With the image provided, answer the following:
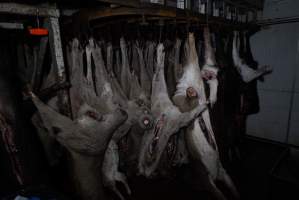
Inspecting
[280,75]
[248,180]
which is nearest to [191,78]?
[248,180]

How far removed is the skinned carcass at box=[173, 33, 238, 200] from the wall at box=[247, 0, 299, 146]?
7.67ft

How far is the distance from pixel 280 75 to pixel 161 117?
2.68m

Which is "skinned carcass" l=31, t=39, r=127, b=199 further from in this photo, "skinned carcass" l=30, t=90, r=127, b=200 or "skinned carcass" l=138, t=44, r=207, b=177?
"skinned carcass" l=138, t=44, r=207, b=177

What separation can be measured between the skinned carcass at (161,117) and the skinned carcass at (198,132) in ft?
0.18

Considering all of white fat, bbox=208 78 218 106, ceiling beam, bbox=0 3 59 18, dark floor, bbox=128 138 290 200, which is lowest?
dark floor, bbox=128 138 290 200

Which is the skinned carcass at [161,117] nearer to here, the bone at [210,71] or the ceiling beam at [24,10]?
the bone at [210,71]

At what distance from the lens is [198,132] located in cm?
140

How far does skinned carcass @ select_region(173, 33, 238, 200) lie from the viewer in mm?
1296

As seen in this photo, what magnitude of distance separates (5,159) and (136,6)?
1046mm

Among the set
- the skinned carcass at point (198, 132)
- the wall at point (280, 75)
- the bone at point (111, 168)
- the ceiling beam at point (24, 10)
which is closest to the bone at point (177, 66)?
the skinned carcass at point (198, 132)

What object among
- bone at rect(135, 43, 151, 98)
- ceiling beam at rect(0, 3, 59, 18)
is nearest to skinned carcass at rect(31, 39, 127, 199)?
ceiling beam at rect(0, 3, 59, 18)

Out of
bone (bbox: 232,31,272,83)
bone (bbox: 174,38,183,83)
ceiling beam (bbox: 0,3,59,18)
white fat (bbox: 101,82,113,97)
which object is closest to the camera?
ceiling beam (bbox: 0,3,59,18)

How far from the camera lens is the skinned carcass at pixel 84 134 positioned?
110 cm

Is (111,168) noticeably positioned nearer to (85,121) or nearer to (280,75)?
(85,121)
